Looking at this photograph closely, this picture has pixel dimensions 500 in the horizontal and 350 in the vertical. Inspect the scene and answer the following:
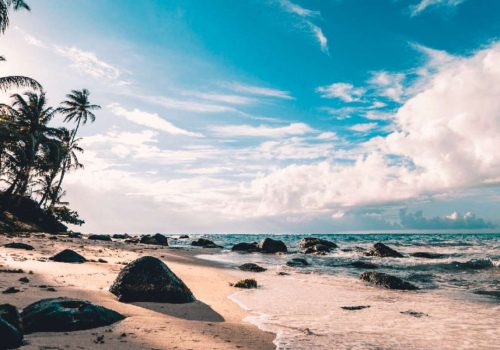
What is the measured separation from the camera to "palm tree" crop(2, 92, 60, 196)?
1247 inches

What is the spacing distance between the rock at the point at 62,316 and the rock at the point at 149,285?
7.07 feet

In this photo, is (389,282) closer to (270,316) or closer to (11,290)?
(270,316)

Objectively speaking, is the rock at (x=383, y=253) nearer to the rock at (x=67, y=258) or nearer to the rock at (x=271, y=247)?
the rock at (x=271, y=247)

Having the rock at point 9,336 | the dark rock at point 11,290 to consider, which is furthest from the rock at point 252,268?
the rock at point 9,336

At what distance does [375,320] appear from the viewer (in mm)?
8125

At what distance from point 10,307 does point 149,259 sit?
156 inches

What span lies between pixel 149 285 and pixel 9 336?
13.4ft

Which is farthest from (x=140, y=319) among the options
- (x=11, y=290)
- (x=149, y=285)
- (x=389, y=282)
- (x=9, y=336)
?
(x=389, y=282)

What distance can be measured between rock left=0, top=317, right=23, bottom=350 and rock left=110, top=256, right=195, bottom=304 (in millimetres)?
3727

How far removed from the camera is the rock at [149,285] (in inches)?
334

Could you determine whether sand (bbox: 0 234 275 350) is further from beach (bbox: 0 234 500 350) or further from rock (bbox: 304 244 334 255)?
rock (bbox: 304 244 334 255)

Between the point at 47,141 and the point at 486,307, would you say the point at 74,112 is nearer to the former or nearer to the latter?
the point at 47,141

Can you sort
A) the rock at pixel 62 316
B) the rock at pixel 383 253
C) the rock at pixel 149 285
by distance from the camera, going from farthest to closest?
the rock at pixel 383 253
the rock at pixel 149 285
the rock at pixel 62 316

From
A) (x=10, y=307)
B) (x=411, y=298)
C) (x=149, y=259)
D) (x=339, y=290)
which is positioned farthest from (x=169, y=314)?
(x=411, y=298)
